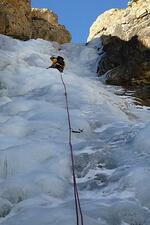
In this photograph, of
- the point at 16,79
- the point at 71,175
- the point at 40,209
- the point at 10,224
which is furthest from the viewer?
the point at 16,79

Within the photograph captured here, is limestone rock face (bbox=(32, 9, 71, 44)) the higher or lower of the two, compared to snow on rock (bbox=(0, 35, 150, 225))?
higher

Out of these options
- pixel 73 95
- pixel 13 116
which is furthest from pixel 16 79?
pixel 13 116

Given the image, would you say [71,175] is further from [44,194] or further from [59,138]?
[59,138]

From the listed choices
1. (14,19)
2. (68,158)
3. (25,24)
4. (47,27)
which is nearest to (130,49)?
(14,19)

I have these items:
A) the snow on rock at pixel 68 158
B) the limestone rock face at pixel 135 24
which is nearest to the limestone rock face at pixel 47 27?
the limestone rock face at pixel 135 24

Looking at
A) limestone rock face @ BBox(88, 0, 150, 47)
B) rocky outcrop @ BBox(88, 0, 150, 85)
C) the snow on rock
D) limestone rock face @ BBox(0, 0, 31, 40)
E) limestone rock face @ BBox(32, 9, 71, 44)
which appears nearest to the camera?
the snow on rock

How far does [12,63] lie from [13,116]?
4619 millimetres

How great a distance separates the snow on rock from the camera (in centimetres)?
385

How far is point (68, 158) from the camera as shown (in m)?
5.18

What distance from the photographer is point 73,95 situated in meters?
8.86

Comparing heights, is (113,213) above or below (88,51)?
below

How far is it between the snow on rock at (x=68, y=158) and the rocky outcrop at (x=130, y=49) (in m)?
3.24

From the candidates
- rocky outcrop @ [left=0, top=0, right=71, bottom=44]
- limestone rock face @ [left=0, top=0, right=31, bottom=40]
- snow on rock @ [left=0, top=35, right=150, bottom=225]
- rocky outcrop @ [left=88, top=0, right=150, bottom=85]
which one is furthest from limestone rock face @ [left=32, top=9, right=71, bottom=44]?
snow on rock @ [left=0, top=35, right=150, bottom=225]

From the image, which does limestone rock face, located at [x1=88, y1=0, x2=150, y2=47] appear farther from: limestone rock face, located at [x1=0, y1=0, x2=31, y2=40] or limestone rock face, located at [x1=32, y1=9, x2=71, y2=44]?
limestone rock face, located at [x1=32, y1=9, x2=71, y2=44]
